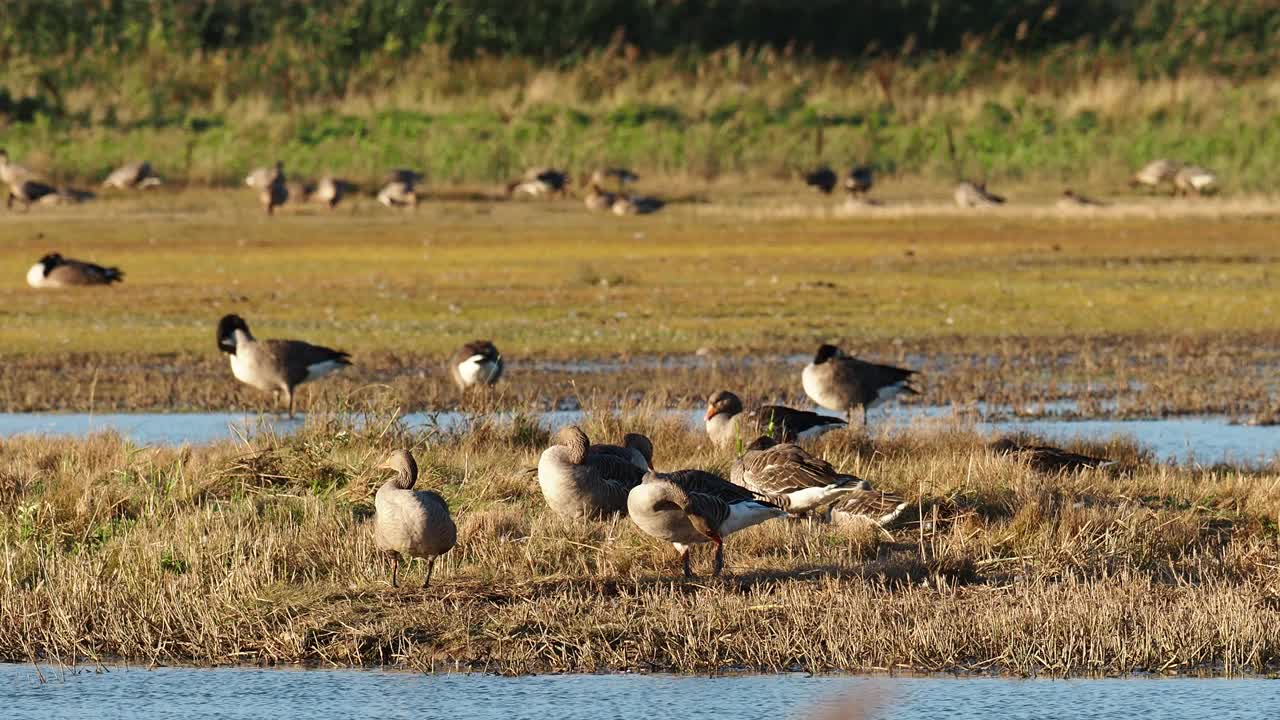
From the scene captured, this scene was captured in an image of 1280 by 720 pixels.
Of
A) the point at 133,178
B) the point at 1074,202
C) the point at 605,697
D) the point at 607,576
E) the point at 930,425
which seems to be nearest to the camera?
the point at 605,697

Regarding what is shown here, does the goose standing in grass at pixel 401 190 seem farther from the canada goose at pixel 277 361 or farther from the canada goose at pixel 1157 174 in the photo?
the canada goose at pixel 277 361

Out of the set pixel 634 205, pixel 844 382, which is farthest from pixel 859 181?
pixel 844 382

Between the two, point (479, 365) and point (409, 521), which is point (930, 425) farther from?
point (409, 521)

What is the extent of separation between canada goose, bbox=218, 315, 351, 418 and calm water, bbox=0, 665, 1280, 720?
31.8 ft

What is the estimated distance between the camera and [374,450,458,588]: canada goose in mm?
10414

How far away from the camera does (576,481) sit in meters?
12.1

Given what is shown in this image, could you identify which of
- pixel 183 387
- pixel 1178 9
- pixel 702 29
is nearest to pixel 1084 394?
pixel 183 387

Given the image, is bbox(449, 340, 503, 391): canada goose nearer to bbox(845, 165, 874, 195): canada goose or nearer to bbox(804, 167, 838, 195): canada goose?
bbox(845, 165, 874, 195): canada goose

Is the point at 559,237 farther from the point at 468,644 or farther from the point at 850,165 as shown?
the point at 468,644

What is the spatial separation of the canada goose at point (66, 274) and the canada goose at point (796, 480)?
19.3 m

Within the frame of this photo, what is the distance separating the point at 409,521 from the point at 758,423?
5.26m

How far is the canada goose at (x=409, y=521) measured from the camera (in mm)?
10414

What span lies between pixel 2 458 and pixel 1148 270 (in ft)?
71.3

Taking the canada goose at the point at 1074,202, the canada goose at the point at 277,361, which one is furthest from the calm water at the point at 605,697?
the canada goose at the point at 1074,202
